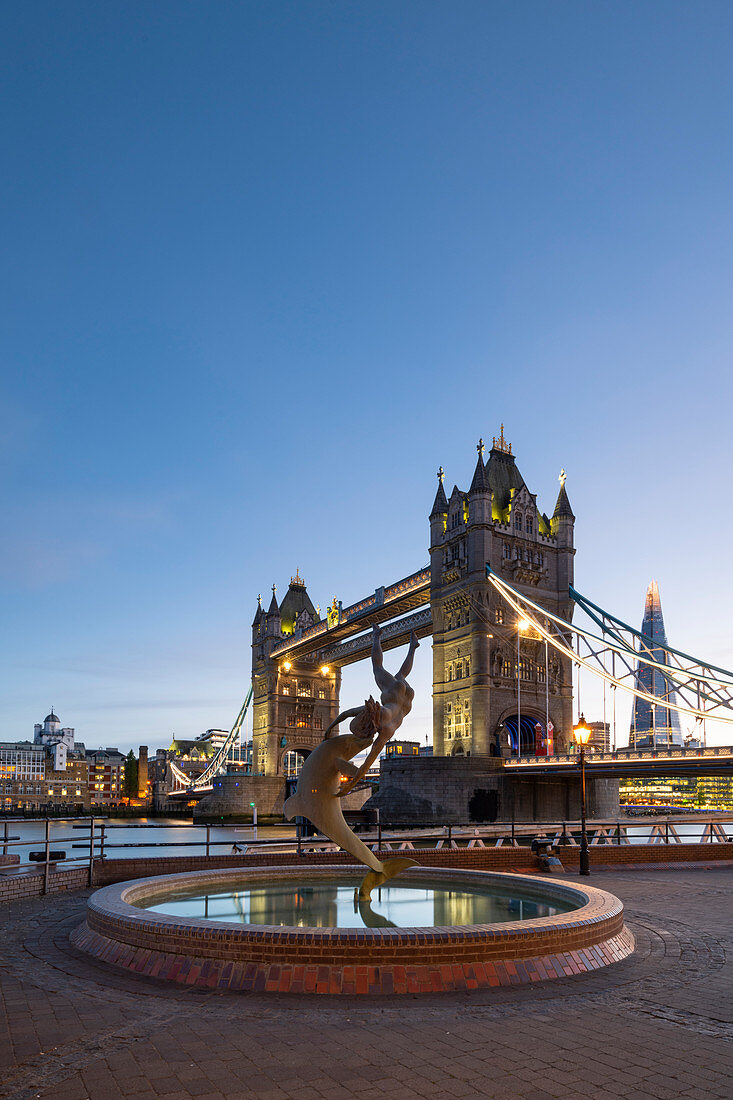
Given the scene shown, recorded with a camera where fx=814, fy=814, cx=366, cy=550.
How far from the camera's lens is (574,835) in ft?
71.1

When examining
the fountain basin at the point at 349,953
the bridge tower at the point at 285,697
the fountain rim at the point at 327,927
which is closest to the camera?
the fountain basin at the point at 349,953

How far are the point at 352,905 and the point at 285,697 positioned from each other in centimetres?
8860

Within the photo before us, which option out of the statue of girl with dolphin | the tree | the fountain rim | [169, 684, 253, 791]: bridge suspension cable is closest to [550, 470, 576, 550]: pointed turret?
the fountain rim

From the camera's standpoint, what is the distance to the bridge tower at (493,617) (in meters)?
56.5

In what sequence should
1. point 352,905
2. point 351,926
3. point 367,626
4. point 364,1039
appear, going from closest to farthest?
1. point 364,1039
2. point 351,926
3. point 352,905
4. point 367,626

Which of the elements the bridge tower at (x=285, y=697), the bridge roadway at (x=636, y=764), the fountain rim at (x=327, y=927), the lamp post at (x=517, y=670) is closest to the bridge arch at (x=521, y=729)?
the lamp post at (x=517, y=670)

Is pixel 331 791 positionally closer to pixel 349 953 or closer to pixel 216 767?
pixel 349 953

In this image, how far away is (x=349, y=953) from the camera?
725 centimetres

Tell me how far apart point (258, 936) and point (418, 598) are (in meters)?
62.4

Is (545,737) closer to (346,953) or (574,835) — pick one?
A: (574,835)

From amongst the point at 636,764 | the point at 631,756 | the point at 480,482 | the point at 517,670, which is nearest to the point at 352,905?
the point at 636,764

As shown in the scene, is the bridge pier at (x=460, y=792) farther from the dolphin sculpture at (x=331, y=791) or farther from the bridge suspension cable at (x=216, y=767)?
the bridge suspension cable at (x=216, y=767)

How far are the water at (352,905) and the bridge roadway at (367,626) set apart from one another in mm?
47211

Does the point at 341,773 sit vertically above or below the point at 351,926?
above
